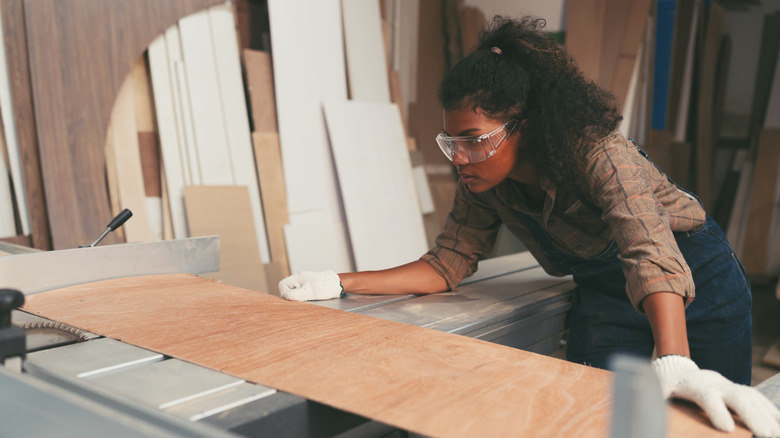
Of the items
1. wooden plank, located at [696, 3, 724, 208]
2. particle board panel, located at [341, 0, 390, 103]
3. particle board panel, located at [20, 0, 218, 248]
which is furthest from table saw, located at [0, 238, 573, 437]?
wooden plank, located at [696, 3, 724, 208]

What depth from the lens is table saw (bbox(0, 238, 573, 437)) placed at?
75cm

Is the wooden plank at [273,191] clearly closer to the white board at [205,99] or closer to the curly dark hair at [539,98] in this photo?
the white board at [205,99]

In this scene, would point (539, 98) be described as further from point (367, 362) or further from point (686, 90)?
point (686, 90)

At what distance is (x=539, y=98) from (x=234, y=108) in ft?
7.48

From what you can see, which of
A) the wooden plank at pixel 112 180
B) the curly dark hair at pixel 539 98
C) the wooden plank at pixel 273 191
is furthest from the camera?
the wooden plank at pixel 273 191

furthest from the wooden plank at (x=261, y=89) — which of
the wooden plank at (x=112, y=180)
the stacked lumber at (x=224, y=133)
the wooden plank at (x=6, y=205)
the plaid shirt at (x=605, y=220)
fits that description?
the plaid shirt at (x=605, y=220)

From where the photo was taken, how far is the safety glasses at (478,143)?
1.42m

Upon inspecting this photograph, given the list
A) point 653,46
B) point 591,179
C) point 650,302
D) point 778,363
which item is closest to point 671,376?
point 650,302

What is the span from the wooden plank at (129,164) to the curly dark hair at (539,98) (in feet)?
6.79

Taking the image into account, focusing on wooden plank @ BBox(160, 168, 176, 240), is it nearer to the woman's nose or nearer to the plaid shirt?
the plaid shirt

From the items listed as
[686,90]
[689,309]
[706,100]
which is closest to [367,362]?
[689,309]

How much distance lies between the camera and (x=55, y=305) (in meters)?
1.36

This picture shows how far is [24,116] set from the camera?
103 inches

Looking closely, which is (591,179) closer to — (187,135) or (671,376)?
(671,376)
